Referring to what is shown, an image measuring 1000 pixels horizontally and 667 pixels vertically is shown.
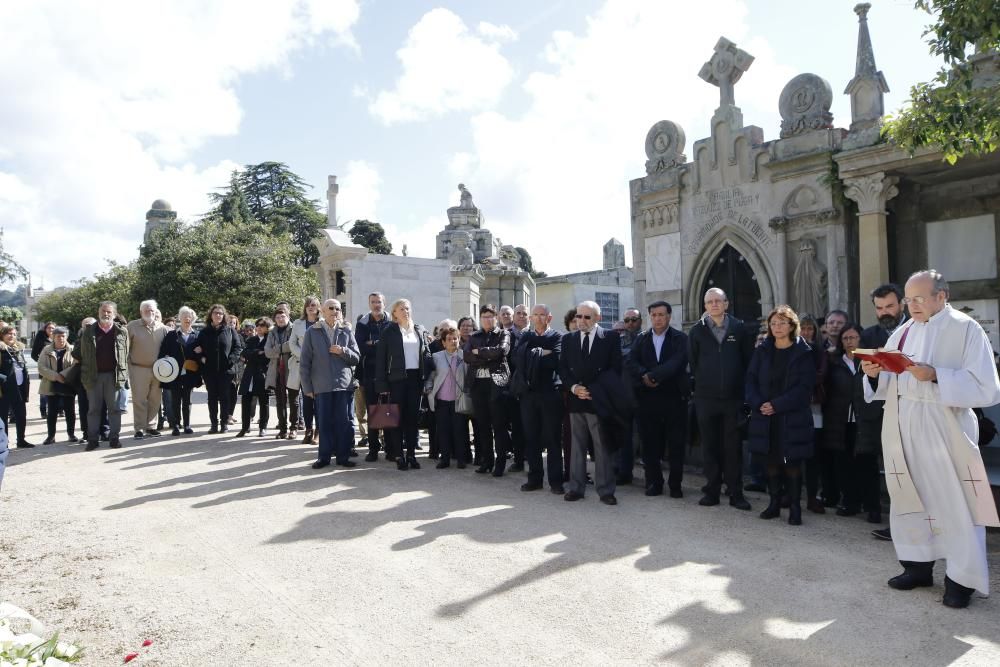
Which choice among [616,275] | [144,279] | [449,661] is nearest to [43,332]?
[449,661]

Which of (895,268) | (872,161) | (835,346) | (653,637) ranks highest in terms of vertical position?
(872,161)

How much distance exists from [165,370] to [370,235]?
4791 centimetres

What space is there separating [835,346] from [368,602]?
4.72m

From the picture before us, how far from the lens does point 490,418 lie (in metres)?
7.71

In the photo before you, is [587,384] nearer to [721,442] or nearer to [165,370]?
[721,442]

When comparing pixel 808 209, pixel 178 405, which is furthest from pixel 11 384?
pixel 808 209

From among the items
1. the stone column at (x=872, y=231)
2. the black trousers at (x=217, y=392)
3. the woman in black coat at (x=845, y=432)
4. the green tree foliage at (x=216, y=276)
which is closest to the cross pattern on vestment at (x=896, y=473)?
the woman in black coat at (x=845, y=432)

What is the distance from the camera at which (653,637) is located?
345cm

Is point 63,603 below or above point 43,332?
below

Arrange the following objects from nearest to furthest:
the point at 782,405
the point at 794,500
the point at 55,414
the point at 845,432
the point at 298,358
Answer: the point at 794,500 < the point at 782,405 < the point at 845,432 < the point at 298,358 < the point at 55,414

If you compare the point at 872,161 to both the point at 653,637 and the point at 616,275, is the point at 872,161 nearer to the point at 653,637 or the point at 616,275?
the point at 653,637

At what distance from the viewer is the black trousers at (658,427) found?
6.77 metres

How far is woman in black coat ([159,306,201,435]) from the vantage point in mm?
9977

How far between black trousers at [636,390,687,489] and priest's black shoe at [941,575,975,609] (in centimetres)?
296
